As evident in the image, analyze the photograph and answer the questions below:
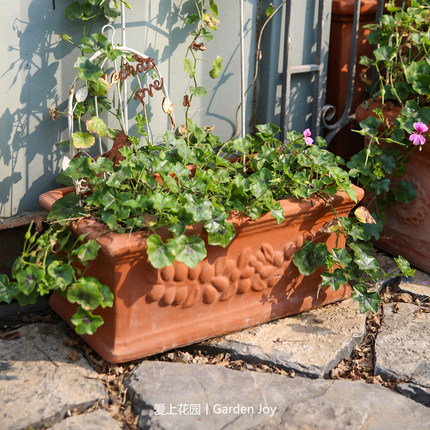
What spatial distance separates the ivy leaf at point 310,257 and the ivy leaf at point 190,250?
53 centimetres

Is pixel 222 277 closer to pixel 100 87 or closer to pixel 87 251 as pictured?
pixel 87 251

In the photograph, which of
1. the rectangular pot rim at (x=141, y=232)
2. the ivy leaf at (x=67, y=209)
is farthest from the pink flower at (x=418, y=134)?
the ivy leaf at (x=67, y=209)

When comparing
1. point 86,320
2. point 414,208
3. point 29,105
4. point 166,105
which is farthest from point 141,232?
point 414,208

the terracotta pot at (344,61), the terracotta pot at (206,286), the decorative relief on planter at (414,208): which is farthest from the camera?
the terracotta pot at (344,61)

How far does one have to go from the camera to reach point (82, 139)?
Answer: 263 cm

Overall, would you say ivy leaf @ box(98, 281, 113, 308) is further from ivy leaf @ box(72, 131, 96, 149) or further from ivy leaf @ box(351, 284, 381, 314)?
ivy leaf @ box(351, 284, 381, 314)

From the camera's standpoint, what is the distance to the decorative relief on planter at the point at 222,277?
8.09 ft

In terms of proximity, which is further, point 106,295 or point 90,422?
point 106,295

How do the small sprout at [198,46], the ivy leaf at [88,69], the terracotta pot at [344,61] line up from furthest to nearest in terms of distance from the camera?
the terracotta pot at [344,61], the small sprout at [198,46], the ivy leaf at [88,69]

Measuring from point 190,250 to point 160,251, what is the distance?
12cm

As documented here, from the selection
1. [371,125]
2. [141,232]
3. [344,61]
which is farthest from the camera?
[344,61]

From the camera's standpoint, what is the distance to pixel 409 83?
122 inches

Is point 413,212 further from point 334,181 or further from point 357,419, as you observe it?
point 357,419

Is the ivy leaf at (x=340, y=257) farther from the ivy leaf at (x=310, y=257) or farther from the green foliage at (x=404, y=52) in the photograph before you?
the green foliage at (x=404, y=52)
